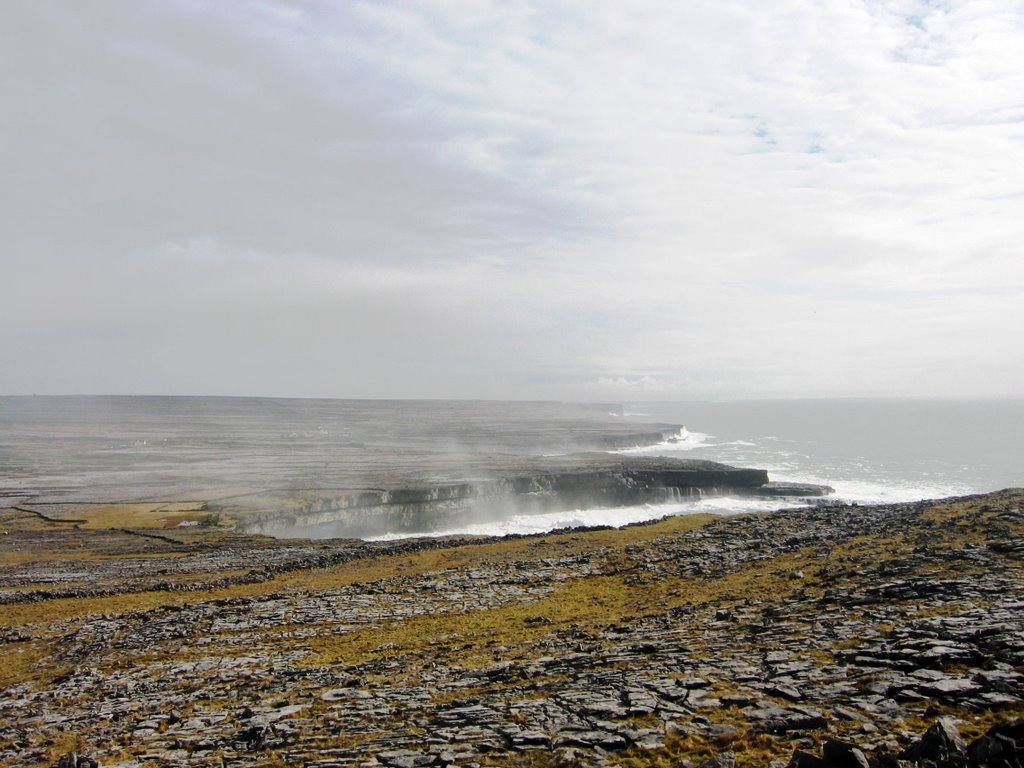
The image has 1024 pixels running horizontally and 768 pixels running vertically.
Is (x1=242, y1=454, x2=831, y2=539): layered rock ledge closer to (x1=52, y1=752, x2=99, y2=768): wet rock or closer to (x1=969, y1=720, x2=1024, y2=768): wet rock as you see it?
(x1=52, y1=752, x2=99, y2=768): wet rock

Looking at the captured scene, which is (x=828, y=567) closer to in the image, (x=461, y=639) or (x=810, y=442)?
(x=461, y=639)

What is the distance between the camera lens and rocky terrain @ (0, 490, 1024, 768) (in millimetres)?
13297

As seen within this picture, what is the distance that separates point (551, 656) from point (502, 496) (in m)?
57.2

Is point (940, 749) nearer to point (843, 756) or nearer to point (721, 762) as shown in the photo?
point (843, 756)

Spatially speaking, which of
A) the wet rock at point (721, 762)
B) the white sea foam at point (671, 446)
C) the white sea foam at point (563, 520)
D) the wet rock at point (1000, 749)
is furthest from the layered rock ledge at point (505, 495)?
the wet rock at point (1000, 749)

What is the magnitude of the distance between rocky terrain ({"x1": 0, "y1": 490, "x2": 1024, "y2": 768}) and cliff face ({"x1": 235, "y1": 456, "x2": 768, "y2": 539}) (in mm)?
27042

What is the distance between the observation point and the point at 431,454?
118m

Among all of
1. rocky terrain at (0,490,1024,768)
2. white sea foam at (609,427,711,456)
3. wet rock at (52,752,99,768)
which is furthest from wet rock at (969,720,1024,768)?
white sea foam at (609,427,711,456)

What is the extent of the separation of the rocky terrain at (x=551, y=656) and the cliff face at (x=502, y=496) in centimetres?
2704

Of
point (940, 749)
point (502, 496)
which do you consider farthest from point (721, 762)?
point (502, 496)

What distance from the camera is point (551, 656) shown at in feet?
65.6

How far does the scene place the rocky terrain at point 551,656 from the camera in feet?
43.6

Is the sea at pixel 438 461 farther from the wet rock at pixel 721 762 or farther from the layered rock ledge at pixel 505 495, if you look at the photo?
the wet rock at pixel 721 762

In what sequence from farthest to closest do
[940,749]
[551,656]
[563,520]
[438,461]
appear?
1. [438,461]
2. [563,520]
3. [551,656]
4. [940,749]
